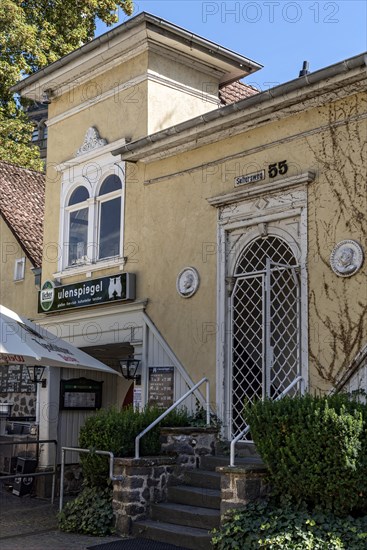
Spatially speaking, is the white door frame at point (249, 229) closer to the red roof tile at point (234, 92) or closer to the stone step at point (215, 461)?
the stone step at point (215, 461)

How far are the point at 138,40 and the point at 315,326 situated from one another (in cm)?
622

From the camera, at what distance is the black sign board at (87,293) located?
12.7 m

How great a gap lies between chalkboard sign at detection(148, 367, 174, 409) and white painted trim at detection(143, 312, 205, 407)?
17cm

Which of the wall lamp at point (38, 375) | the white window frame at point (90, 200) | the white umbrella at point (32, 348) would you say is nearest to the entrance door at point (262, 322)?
the white umbrella at point (32, 348)

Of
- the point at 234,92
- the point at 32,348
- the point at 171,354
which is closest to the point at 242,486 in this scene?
the point at 32,348

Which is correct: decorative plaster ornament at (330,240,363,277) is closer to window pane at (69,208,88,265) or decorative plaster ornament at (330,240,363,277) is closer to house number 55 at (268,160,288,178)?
house number 55 at (268,160,288,178)

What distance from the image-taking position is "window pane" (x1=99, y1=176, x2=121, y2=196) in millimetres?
13500

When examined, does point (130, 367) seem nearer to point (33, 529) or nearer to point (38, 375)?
point (38, 375)

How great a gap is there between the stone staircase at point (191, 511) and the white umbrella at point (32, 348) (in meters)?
2.31

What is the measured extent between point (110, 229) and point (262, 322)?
4.06 meters

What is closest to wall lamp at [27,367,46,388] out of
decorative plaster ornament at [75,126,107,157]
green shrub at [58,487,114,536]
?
green shrub at [58,487,114,536]

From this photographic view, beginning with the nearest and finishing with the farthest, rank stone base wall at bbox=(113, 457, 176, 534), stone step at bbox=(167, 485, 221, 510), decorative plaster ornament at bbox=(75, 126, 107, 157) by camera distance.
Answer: stone step at bbox=(167, 485, 221, 510) < stone base wall at bbox=(113, 457, 176, 534) < decorative plaster ornament at bbox=(75, 126, 107, 157)

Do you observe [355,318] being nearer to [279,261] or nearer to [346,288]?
[346,288]

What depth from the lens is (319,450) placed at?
7.75m
